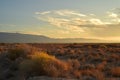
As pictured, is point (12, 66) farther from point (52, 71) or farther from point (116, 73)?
point (116, 73)

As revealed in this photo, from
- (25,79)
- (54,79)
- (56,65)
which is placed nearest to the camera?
(54,79)

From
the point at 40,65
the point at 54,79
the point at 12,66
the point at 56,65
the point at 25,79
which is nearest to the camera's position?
the point at 54,79

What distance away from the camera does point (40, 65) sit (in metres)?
23.6

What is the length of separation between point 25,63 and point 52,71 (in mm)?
2820

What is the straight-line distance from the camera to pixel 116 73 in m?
25.0

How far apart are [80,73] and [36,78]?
5021mm

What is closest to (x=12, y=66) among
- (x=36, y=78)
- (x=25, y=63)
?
(x=25, y=63)

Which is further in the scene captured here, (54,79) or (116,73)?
(116,73)

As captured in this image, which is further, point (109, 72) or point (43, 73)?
point (109, 72)

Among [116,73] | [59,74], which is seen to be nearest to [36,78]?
[59,74]

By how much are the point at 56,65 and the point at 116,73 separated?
15.2 feet

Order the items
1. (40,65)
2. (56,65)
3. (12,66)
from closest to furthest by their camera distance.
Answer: (40,65) < (56,65) < (12,66)

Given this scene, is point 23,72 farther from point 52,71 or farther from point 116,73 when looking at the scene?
point 116,73

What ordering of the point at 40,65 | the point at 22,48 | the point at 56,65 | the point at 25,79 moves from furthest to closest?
the point at 22,48 < the point at 56,65 < the point at 40,65 < the point at 25,79
